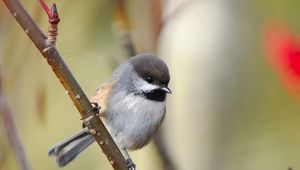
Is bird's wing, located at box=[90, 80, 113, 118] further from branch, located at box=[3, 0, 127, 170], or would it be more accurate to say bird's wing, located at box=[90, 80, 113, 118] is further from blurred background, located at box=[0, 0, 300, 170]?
branch, located at box=[3, 0, 127, 170]

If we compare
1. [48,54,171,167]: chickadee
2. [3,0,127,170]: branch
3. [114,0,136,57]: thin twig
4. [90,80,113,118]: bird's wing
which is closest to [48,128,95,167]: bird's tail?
[48,54,171,167]: chickadee

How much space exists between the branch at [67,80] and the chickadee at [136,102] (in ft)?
→ 3.16

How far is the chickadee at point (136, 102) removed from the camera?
3000 millimetres

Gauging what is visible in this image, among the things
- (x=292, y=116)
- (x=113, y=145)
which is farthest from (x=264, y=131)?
(x=113, y=145)

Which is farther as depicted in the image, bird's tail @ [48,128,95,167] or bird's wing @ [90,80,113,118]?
bird's tail @ [48,128,95,167]

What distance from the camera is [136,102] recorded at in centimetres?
304

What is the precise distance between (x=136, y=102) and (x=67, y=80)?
131 cm

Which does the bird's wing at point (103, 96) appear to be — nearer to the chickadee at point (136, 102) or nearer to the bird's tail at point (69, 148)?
the chickadee at point (136, 102)

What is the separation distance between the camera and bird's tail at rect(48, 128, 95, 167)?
3160 mm

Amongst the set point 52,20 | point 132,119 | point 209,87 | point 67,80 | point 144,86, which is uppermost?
point 52,20

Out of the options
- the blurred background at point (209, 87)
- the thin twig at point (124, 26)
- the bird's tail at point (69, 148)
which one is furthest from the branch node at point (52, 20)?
the blurred background at point (209, 87)

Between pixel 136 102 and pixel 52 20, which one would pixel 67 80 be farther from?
pixel 136 102

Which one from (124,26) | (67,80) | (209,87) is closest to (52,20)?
(67,80)

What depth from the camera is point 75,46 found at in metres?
4.53
